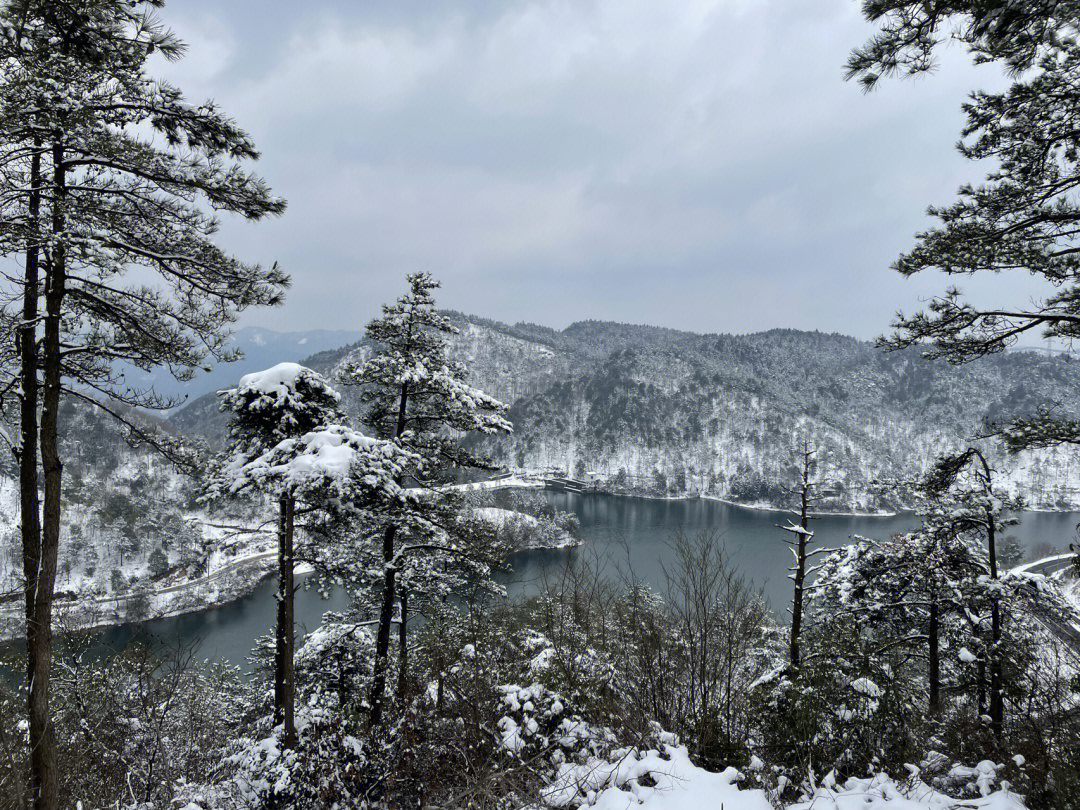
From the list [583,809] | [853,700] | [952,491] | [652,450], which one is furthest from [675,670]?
[652,450]

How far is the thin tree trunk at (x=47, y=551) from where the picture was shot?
14.8 feet

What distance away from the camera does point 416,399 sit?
9.73m

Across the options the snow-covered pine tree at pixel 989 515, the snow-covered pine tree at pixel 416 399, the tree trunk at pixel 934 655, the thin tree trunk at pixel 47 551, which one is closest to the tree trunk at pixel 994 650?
the snow-covered pine tree at pixel 989 515

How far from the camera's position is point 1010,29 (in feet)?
11.5

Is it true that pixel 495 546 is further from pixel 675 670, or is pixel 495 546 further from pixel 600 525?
pixel 600 525

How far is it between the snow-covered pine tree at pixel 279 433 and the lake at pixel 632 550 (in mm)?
5251

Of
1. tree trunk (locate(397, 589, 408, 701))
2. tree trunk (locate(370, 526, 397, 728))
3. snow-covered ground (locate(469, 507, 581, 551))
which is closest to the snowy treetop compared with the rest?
tree trunk (locate(370, 526, 397, 728))

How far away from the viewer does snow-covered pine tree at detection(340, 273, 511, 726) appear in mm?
8984

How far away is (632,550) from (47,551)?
229 ft

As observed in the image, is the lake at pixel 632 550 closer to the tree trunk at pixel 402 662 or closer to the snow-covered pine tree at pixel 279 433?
the tree trunk at pixel 402 662

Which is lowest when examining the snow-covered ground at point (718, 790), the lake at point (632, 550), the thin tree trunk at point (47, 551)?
the lake at point (632, 550)

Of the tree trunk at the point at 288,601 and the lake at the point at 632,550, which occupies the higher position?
the tree trunk at the point at 288,601

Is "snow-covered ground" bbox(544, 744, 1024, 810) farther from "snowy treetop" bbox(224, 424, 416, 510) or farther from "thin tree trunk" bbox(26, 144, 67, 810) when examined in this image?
"thin tree trunk" bbox(26, 144, 67, 810)

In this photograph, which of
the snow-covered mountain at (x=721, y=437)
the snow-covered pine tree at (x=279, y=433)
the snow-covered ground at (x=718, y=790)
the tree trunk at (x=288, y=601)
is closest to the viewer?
the snow-covered ground at (x=718, y=790)
